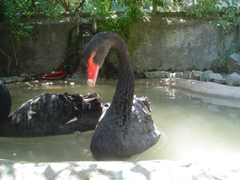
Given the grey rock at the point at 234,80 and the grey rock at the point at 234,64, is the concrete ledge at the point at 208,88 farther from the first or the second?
the grey rock at the point at 234,64

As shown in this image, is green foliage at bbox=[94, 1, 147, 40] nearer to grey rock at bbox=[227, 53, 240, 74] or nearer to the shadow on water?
grey rock at bbox=[227, 53, 240, 74]

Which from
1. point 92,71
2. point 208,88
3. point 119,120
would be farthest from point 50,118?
point 208,88

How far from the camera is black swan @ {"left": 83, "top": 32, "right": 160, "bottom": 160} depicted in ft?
6.55

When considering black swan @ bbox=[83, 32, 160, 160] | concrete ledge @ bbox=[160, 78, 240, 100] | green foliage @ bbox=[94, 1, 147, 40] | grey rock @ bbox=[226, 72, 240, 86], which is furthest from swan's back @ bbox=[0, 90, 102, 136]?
green foliage @ bbox=[94, 1, 147, 40]

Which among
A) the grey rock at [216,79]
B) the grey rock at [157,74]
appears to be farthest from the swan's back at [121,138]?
the grey rock at [157,74]

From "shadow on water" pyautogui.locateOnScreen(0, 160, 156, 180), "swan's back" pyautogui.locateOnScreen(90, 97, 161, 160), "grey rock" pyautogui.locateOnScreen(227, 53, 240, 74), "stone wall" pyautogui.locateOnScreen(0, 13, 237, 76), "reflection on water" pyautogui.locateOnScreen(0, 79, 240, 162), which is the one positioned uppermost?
"stone wall" pyautogui.locateOnScreen(0, 13, 237, 76)

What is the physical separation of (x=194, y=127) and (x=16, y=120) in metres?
2.32

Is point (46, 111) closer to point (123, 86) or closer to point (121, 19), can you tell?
point (123, 86)

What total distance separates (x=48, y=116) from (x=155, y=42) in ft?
19.5

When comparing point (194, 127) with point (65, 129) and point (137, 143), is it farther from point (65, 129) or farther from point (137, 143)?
point (65, 129)

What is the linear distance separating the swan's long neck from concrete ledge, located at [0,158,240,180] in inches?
37.1

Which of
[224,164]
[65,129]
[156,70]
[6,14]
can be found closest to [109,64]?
[156,70]

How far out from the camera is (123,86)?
97.2 inches

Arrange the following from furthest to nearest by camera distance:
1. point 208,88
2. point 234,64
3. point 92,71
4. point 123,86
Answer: point 234,64
point 208,88
point 123,86
point 92,71
